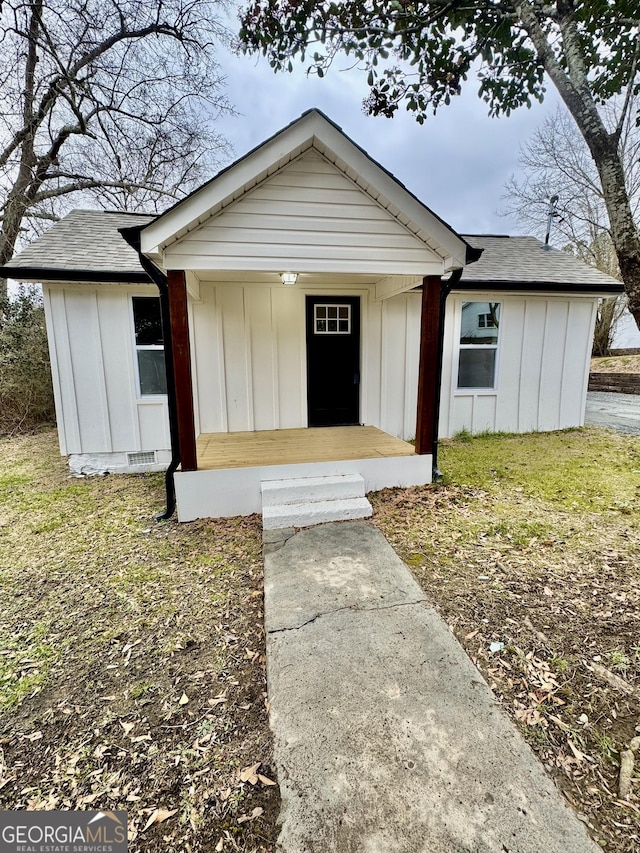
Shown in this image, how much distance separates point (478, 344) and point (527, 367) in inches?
43.4

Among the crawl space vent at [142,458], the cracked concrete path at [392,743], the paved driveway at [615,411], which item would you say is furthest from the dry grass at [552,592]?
the crawl space vent at [142,458]

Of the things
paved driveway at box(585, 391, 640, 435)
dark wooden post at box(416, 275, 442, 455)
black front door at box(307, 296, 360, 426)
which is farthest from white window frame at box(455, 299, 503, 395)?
paved driveway at box(585, 391, 640, 435)

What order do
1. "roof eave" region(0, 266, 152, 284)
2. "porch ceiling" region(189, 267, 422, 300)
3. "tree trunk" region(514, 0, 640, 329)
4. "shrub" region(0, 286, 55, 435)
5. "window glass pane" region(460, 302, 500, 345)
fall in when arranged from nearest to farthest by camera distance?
"tree trunk" region(514, 0, 640, 329)
"roof eave" region(0, 266, 152, 284)
"porch ceiling" region(189, 267, 422, 300)
"window glass pane" region(460, 302, 500, 345)
"shrub" region(0, 286, 55, 435)

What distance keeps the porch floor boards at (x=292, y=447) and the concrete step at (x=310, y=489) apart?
0.79ft

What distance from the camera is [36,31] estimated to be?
9.34 m

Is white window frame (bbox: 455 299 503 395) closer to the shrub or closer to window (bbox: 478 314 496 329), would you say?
window (bbox: 478 314 496 329)

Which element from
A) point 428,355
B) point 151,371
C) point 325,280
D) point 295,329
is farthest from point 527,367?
point 151,371

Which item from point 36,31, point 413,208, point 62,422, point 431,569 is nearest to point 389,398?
point 413,208

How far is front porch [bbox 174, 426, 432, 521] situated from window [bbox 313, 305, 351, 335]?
179 centimetres

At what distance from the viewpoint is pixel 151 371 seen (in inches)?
231

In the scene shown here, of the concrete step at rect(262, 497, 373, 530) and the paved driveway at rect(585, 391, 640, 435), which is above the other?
the paved driveway at rect(585, 391, 640, 435)

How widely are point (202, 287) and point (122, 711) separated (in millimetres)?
5251

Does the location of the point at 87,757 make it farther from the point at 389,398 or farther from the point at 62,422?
the point at 389,398

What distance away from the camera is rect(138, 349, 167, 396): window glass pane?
19.0 ft
